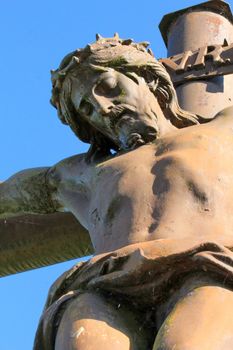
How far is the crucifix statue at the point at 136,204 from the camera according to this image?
21.3 feet

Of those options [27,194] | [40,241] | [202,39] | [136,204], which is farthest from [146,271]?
[202,39]

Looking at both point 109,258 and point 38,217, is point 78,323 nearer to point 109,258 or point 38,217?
point 109,258

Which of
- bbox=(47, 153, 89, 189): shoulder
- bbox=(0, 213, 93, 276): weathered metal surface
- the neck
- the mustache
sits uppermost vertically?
the mustache

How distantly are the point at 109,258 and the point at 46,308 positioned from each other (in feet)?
1.78

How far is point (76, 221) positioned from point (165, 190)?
2564 mm

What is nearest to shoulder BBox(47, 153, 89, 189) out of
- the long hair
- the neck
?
the long hair

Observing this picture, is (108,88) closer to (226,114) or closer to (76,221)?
(226,114)

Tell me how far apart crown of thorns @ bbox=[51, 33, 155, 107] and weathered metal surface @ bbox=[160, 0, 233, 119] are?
1091 mm

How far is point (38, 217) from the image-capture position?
392 inches

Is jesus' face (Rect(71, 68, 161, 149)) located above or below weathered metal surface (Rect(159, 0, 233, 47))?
above

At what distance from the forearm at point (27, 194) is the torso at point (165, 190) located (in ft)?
1.96

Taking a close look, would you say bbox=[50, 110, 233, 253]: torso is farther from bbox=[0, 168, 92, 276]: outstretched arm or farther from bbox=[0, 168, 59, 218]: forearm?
bbox=[0, 168, 92, 276]: outstretched arm

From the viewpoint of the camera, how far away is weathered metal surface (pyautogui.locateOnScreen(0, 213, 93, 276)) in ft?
32.3

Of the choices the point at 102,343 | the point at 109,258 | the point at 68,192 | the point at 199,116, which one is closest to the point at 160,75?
the point at 199,116
